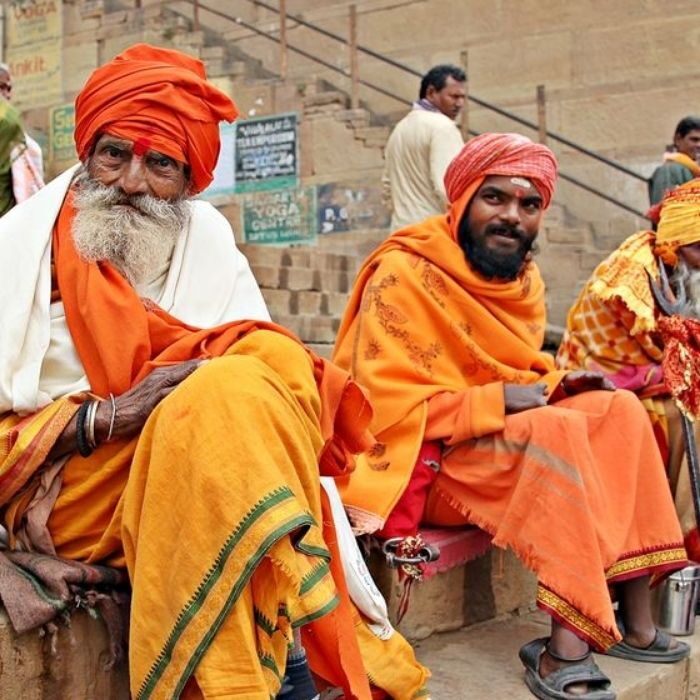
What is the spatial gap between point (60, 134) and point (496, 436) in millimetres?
11410

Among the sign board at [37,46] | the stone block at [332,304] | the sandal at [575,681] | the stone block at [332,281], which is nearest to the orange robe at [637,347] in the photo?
the sandal at [575,681]

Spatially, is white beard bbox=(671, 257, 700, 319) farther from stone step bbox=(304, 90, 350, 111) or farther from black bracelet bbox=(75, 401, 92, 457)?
stone step bbox=(304, 90, 350, 111)

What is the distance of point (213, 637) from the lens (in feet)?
7.15

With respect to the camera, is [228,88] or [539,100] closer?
[539,100]

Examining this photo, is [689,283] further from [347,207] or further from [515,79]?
[515,79]

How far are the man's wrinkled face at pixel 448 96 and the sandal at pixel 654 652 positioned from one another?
4.51 metres

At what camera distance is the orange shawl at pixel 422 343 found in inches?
138

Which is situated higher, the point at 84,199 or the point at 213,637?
the point at 84,199

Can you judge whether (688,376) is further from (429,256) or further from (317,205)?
(317,205)

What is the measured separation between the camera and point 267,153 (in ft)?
39.4

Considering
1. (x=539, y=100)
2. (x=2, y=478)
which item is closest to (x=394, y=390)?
(x=2, y=478)

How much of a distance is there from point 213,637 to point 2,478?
2.16ft

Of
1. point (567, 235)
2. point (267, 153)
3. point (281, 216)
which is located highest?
point (267, 153)

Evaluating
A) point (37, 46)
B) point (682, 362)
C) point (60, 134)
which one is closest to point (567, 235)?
point (60, 134)
